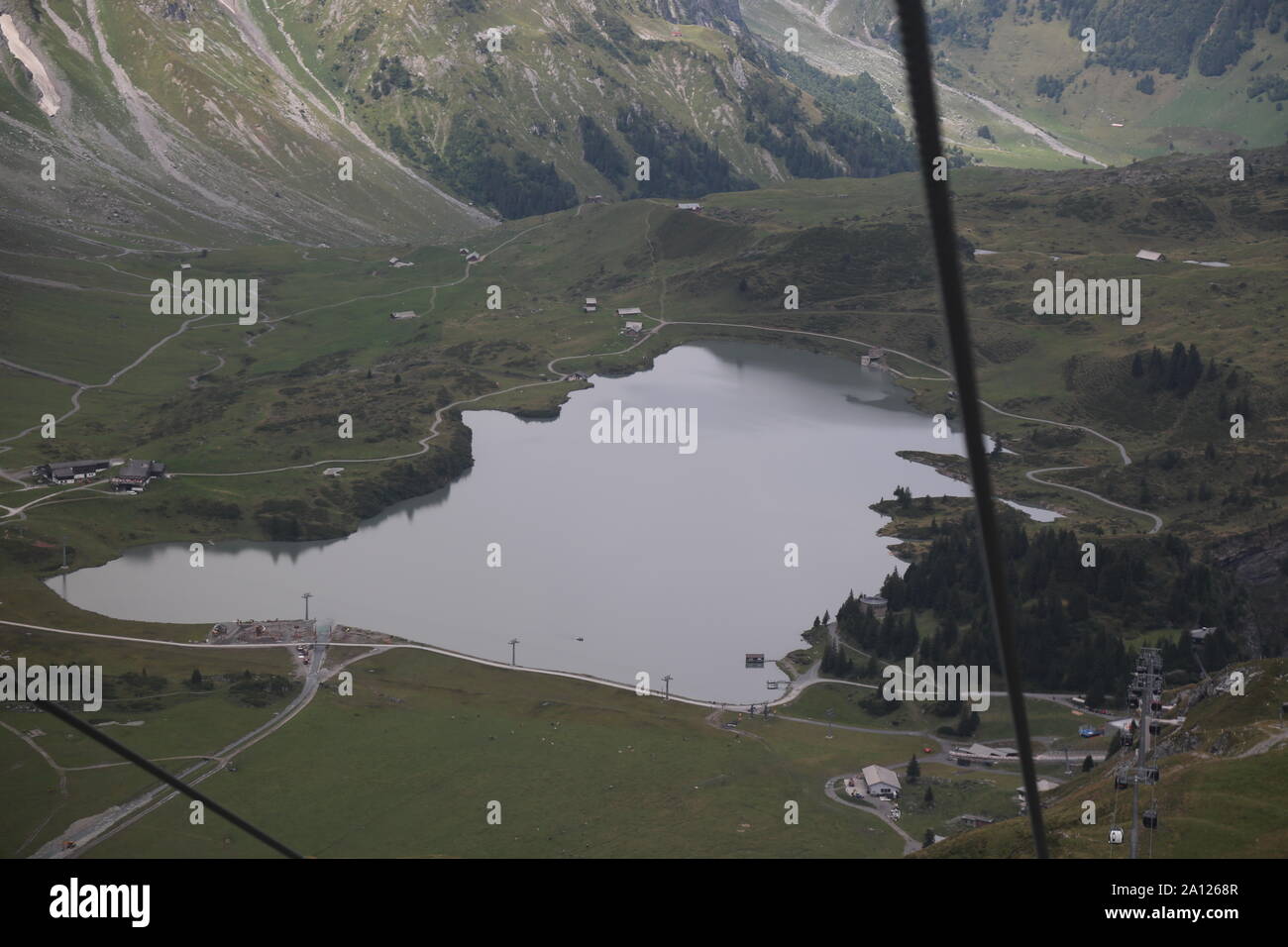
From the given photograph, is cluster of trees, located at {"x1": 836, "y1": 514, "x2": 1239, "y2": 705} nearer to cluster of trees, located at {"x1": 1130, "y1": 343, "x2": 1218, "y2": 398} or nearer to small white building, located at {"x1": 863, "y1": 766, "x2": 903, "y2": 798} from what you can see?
small white building, located at {"x1": 863, "y1": 766, "x2": 903, "y2": 798}

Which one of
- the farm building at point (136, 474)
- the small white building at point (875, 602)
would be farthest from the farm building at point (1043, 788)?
A: the farm building at point (136, 474)

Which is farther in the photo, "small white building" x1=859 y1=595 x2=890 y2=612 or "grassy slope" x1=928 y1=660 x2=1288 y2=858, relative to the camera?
"small white building" x1=859 y1=595 x2=890 y2=612

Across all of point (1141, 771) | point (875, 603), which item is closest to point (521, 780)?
point (1141, 771)

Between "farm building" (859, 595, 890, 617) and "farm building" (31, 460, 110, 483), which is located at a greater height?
"farm building" (31, 460, 110, 483)

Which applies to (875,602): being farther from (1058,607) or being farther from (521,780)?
(521,780)

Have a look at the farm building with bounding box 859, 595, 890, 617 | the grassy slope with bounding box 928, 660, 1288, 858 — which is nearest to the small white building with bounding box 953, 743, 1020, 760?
the grassy slope with bounding box 928, 660, 1288, 858

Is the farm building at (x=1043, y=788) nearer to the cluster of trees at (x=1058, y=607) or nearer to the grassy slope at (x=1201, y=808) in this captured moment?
the grassy slope at (x=1201, y=808)

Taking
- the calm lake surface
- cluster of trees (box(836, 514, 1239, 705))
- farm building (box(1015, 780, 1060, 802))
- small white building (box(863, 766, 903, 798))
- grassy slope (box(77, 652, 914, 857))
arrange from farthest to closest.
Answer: the calm lake surface → cluster of trees (box(836, 514, 1239, 705)) → small white building (box(863, 766, 903, 798)) → farm building (box(1015, 780, 1060, 802)) → grassy slope (box(77, 652, 914, 857))
